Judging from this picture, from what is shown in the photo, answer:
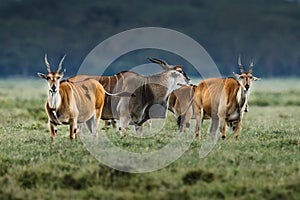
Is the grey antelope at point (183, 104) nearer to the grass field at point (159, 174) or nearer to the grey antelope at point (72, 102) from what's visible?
the grey antelope at point (72, 102)

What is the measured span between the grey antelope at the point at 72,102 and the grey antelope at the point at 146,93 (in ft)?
2.47

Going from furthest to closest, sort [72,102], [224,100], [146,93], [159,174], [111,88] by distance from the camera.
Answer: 1. [111,88]
2. [146,93]
3. [224,100]
4. [72,102]
5. [159,174]

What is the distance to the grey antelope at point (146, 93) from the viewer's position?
60.7ft

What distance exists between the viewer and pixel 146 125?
22.6 meters

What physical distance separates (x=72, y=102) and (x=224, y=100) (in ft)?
13.5

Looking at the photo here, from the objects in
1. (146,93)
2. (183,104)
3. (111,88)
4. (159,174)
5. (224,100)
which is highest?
(111,88)

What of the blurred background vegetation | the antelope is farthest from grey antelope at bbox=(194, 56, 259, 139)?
Answer: the blurred background vegetation

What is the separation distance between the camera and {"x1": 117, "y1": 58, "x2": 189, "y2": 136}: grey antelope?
728 inches

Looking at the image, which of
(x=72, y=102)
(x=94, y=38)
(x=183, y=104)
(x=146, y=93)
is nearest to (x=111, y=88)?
(x=146, y=93)

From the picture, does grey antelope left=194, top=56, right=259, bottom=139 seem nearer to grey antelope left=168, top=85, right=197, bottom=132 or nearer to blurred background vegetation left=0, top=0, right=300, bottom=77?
grey antelope left=168, top=85, right=197, bottom=132

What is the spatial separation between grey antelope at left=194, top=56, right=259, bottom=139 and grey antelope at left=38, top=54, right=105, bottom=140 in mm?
2937

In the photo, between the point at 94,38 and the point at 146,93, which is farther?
the point at 94,38

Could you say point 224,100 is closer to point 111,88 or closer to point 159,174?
point 111,88

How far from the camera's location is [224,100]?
687 inches
